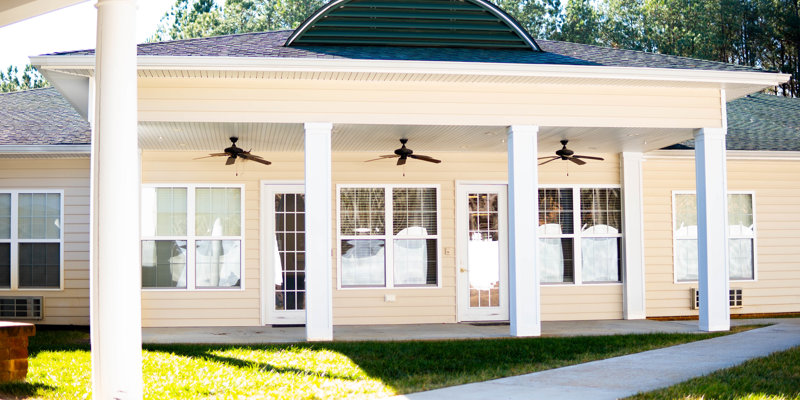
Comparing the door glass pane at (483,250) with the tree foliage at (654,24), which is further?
the tree foliage at (654,24)

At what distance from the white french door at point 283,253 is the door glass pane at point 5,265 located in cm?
403

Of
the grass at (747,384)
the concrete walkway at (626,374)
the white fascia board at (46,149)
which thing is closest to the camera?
the grass at (747,384)

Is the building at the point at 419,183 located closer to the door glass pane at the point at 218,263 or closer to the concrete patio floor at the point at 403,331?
the door glass pane at the point at 218,263

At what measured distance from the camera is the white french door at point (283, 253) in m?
12.4

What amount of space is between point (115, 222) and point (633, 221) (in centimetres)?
1031

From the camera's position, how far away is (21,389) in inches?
264

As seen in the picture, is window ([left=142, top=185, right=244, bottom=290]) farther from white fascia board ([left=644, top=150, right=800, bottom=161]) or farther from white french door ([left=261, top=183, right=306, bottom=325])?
white fascia board ([left=644, top=150, right=800, bottom=161])

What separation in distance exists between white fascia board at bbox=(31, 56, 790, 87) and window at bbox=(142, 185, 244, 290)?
3.72 metres

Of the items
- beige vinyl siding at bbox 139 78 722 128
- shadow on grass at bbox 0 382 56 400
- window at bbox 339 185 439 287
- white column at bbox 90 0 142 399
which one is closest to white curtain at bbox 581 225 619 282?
window at bbox 339 185 439 287

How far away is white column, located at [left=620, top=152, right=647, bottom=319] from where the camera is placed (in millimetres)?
13133

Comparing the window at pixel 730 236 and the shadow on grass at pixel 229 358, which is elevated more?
the window at pixel 730 236

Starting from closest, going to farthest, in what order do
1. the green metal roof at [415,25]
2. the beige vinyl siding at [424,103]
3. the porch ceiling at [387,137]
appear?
the beige vinyl siding at [424,103]
the porch ceiling at [387,137]
the green metal roof at [415,25]

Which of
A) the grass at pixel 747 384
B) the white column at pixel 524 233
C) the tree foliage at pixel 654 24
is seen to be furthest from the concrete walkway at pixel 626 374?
the tree foliage at pixel 654 24

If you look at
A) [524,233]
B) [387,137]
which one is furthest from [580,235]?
[387,137]
